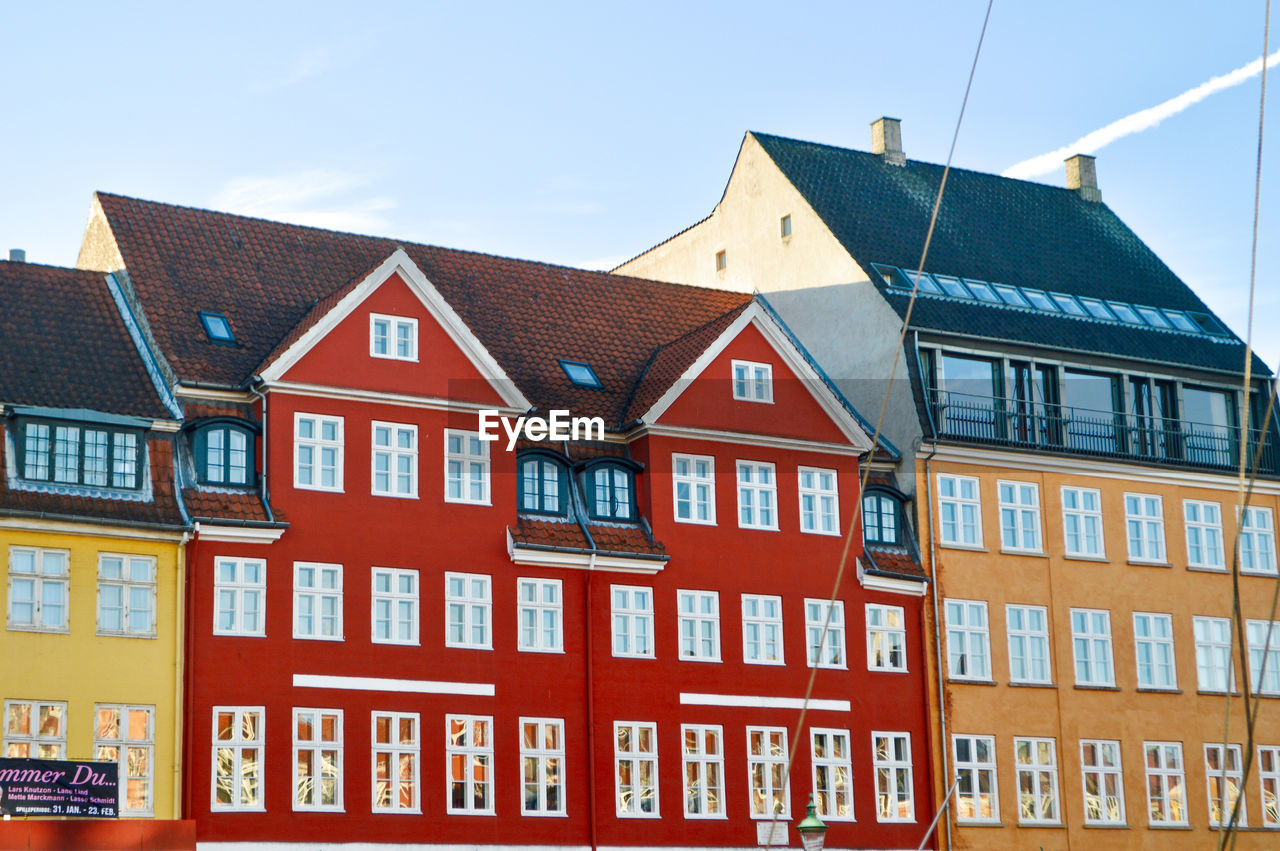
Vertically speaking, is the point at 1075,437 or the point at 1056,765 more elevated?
the point at 1075,437

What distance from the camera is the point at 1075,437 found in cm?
4650

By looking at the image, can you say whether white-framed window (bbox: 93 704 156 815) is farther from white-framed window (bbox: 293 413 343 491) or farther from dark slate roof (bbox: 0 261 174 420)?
dark slate roof (bbox: 0 261 174 420)

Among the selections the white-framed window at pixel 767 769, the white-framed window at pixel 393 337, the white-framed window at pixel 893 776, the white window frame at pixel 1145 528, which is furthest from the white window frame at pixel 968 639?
the white-framed window at pixel 393 337

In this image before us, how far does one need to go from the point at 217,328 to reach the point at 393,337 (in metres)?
3.65

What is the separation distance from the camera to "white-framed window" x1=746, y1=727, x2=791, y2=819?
39750mm

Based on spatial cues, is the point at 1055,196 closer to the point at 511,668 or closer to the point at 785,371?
the point at 785,371

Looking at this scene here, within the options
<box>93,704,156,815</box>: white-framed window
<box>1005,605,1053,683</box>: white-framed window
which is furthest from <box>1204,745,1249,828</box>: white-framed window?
<box>93,704,156,815</box>: white-framed window

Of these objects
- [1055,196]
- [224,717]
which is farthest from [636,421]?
[1055,196]

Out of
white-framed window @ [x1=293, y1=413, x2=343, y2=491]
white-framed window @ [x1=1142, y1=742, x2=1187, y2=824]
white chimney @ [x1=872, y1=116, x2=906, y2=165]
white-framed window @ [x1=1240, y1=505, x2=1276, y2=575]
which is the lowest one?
white-framed window @ [x1=1142, y1=742, x2=1187, y2=824]

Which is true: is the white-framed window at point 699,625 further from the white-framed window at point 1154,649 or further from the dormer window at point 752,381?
the white-framed window at point 1154,649

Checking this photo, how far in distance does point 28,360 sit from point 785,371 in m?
16.3

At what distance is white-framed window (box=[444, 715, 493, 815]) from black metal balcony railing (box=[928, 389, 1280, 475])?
13793mm

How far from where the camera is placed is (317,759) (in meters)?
35.1

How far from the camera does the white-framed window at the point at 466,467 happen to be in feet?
125
